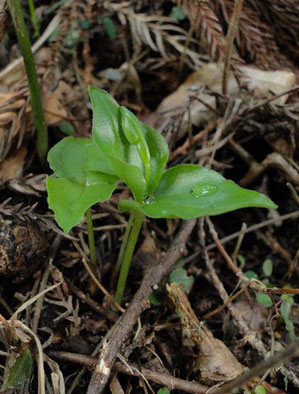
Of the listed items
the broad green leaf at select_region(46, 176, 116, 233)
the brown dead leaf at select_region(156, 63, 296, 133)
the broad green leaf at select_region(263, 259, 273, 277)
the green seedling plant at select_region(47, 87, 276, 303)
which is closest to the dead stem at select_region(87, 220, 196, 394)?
the green seedling plant at select_region(47, 87, 276, 303)

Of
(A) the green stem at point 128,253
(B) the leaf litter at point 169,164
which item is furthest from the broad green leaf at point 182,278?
(A) the green stem at point 128,253

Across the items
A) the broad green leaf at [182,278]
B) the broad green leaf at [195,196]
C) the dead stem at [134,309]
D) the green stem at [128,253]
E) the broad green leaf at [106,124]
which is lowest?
the broad green leaf at [182,278]

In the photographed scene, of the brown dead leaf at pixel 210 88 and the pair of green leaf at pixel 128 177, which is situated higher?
the pair of green leaf at pixel 128 177

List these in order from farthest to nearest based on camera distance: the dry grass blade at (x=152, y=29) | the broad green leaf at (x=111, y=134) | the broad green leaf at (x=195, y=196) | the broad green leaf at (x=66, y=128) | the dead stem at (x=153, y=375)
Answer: the dry grass blade at (x=152, y=29)
the broad green leaf at (x=66, y=128)
the dead stem at (x=153, y=375)
the broad green leaf at (x=111, y=134)
the broad green leaf at (x=195, y=196)

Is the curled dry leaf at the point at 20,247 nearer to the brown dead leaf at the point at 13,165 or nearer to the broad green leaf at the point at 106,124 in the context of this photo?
the brown dead leaf at the point at 13,165

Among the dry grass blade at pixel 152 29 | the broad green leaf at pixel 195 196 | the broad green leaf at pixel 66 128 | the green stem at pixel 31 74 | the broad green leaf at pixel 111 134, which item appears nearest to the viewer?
the broad green leaf at pixel 195 196

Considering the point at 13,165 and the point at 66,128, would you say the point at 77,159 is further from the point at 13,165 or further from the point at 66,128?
the point at 66,128

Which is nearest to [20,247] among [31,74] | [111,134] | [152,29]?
[111,134]

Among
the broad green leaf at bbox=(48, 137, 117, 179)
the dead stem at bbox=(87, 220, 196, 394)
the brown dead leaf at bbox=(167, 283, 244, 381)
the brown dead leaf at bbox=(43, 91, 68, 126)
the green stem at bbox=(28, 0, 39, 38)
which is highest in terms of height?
the green stem at bbox=(28, 0, 39, 38)

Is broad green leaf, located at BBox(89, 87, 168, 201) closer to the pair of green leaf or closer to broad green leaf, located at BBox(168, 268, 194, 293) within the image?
the pair of green leaf
